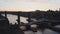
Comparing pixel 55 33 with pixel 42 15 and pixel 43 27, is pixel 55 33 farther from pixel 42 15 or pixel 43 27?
pixel 42 15

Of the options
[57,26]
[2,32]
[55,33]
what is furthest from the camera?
[57,26]

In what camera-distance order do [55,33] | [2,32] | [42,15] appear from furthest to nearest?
[42,15] < [55,33] < [2,32]

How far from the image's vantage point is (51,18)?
11.7 feet

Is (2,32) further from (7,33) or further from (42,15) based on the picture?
(42,15)

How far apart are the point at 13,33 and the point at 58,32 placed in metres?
1.09

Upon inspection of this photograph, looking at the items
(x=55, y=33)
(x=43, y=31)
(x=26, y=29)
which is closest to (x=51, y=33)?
(x=55, y=33)

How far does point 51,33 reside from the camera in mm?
3201

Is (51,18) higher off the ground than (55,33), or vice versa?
(51,18)

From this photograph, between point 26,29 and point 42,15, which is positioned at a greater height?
point 42,15

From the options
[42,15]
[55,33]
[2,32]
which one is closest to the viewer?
[2,32]

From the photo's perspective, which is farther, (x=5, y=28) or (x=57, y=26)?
(x=57, y=26)

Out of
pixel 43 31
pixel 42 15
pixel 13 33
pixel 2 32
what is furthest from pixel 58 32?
pixel 2 32

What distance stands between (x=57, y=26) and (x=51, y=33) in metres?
0.29

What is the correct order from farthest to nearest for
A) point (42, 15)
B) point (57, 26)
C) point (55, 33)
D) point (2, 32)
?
point (42, 15) → point (57, 26) → point (55, 33) → point (2, 32)
